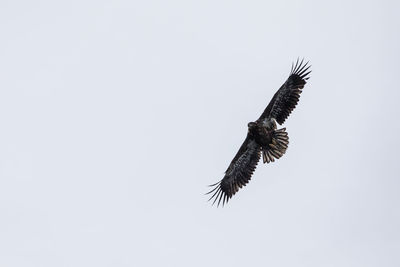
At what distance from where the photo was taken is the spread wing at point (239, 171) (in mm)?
26469

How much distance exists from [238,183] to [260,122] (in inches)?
103

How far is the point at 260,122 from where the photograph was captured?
83.9ft

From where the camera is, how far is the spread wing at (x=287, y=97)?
25547 millimetres

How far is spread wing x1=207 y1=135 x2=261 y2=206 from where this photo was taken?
86.8 ft

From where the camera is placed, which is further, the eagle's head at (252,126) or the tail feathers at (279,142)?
the eagle's head at (252,126)

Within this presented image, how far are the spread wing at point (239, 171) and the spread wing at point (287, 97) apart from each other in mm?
1525

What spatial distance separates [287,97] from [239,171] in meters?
3.38

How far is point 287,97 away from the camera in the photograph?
25.6 m

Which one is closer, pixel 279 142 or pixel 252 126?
pixel 279 142

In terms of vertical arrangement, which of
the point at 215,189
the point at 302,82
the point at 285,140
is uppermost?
the point at 302,82

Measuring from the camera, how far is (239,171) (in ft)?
87.4

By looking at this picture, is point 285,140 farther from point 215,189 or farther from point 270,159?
point 215,189

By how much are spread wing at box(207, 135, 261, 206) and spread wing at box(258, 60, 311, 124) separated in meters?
1.53

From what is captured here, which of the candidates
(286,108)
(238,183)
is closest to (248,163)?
(238,183)
